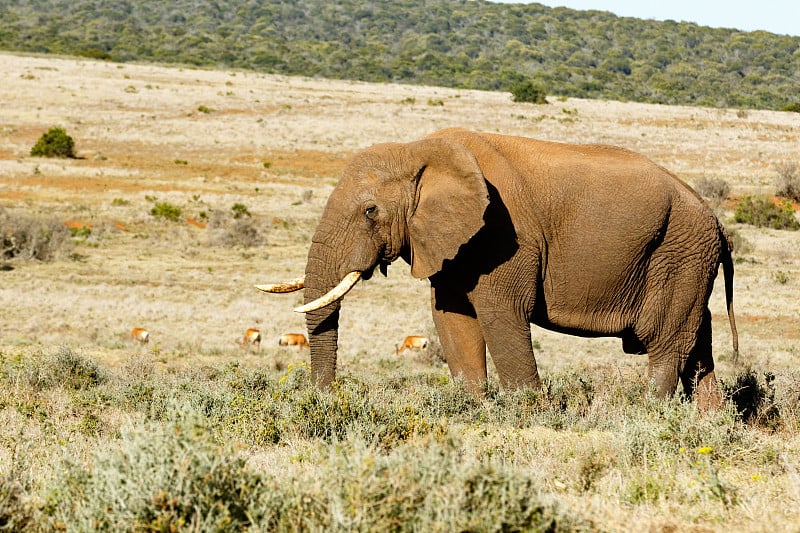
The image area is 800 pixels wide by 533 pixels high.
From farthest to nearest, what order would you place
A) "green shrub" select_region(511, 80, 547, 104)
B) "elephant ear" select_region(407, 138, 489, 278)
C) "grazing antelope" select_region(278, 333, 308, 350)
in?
1. "green shrub" select_region(511, 80, 547, 104)
2. "grazing antelope" select_region(278, 333, 308, 350)
3. "elephant ear" select_region(407, 138, 489, 278)

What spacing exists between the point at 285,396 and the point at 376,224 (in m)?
1.79

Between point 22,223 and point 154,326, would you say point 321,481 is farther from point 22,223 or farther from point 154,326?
point 22,223

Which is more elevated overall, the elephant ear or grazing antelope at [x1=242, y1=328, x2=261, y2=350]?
the elephant ear

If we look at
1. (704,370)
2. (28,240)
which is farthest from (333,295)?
(28,240)

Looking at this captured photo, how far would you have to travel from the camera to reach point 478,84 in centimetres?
9719

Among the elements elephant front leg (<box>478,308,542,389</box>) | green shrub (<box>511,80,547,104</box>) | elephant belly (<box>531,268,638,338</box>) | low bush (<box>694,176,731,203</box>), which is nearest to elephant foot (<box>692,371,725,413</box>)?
elephant belly (<box>531,268,638,338</box>)

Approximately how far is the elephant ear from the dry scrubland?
1.17 m

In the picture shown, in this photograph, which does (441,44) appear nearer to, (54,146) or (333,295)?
(54,146)

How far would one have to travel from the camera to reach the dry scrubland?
13.5ft

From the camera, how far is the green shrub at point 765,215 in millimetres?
29547

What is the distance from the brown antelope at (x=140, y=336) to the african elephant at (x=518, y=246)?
7.36 meters

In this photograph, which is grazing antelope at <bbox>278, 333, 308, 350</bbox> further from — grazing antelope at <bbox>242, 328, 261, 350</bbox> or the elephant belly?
the elephant belly

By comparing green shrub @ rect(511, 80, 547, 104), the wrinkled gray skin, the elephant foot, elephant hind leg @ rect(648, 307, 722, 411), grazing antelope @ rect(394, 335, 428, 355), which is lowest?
grazing antelope @ rect(394, 335, 428, 355)

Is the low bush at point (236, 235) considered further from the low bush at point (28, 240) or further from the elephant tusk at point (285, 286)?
the elephant tusk at point (285, 286)
